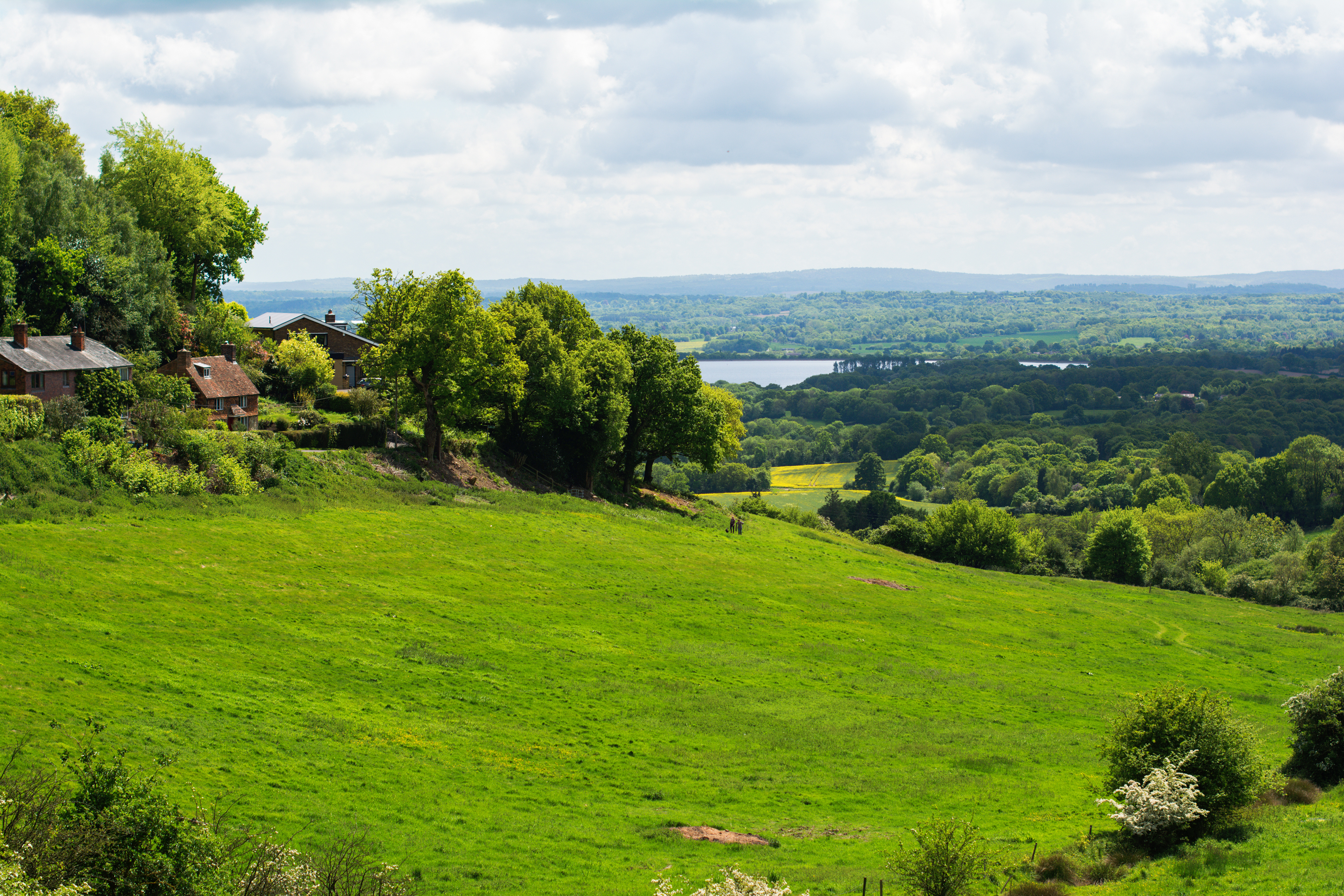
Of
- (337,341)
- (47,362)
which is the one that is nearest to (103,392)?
(47,362)

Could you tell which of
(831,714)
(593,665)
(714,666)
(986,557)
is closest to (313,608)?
(593,665)

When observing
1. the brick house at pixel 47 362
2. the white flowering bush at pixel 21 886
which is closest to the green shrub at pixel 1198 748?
the white flowering bush at pixel 21 886

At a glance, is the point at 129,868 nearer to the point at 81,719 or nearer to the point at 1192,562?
the point at 81,719

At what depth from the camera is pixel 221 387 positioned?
2515 inches

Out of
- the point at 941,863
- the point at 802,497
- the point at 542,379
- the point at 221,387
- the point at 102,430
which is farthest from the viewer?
the point at 802,497

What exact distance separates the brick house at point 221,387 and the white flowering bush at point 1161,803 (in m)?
53.5

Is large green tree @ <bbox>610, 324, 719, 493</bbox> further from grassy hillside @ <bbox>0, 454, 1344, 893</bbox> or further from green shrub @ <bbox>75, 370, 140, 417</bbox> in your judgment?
green shrub @ <bbox>75, 370, 140, 417</bbox>

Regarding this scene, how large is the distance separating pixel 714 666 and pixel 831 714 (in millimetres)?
5841

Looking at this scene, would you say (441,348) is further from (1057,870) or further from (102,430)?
(1057,870)

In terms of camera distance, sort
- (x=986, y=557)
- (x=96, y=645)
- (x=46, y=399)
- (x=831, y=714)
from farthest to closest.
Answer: (x=986, y=557)
(x=46, y=399)
(x=831, y=714)
(x=96, y=645)

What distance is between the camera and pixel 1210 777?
94.1 feet

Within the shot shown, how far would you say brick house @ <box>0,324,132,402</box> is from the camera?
51.7m

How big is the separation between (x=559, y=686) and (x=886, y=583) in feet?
99.6

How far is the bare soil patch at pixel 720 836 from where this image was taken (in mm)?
25922
